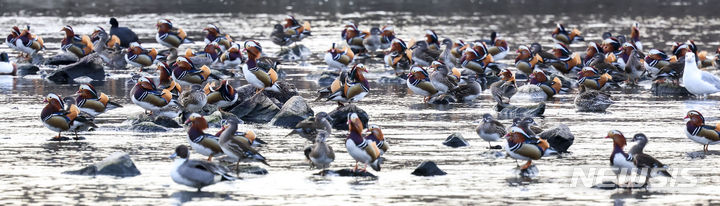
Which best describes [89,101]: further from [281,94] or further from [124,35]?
[124,35]

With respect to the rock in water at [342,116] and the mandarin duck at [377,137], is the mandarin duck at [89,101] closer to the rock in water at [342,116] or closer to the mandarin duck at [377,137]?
the rock in water at [342,116]

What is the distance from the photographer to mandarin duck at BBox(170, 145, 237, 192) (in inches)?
603

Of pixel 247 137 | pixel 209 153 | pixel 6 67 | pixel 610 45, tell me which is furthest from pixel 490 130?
pixel 6 67

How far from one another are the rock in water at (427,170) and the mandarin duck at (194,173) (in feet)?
9.37

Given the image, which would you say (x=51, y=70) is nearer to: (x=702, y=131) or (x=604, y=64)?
(x=604, y=64)

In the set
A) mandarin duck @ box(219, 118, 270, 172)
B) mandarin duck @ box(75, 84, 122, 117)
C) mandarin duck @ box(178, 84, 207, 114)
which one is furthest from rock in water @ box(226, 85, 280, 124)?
mandarin duck @ box(219, 118, 270, 172)

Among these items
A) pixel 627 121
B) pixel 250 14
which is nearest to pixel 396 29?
pixel 250 14

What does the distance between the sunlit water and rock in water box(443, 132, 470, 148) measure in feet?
0.56

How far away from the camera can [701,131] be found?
19109mm

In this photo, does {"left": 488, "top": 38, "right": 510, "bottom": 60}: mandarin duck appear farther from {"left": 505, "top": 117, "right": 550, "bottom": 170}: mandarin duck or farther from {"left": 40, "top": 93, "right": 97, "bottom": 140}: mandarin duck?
{"left": 505, "top": 117, "right": 550, "bottom": 170}: mandarin duck

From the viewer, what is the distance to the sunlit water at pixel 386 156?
15.4 metres

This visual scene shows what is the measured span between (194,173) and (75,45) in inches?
749

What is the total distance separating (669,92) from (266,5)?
34187mm

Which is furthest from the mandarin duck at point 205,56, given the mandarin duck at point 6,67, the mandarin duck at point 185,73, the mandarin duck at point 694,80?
the mandarin duck at point 694,80
